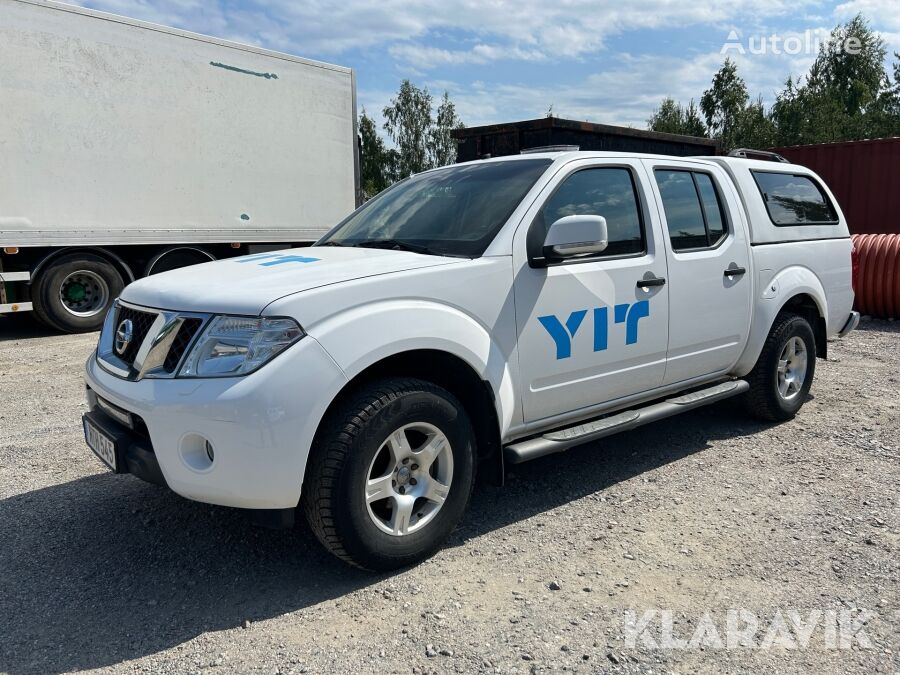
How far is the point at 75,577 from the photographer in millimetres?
3053

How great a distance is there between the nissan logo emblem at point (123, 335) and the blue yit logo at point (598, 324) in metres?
1.89

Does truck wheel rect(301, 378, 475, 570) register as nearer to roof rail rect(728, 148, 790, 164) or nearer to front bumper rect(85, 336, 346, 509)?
front bumper rect(85, 336, 346, 509)

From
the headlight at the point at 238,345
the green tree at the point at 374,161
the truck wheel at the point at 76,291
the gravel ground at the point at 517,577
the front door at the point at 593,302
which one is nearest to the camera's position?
the gravel ground at the point at 517,577

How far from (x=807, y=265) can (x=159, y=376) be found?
14.8ft

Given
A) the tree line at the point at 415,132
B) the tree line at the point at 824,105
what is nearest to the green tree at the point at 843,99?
the tree line at the point at 824,105

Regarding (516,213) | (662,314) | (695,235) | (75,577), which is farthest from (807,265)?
(75,577)

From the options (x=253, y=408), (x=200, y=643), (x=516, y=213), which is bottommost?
(x=200, y=643)

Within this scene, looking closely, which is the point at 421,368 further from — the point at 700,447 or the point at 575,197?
the point at 700,447

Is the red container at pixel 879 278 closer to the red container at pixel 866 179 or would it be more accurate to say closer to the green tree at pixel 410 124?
the red container at pixel 866 179

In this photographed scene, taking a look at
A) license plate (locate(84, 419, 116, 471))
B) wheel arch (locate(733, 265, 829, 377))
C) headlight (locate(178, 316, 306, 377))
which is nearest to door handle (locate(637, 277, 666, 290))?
wheel arch (locate(733, 265, 829, 377))

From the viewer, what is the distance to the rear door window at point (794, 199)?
16.5ft

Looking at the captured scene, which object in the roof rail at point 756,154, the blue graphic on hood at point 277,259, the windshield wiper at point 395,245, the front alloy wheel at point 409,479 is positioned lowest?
the front alloy wheel at point 409,479

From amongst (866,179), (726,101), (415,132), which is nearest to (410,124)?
(415,132)

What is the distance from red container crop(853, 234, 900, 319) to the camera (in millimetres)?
9633
